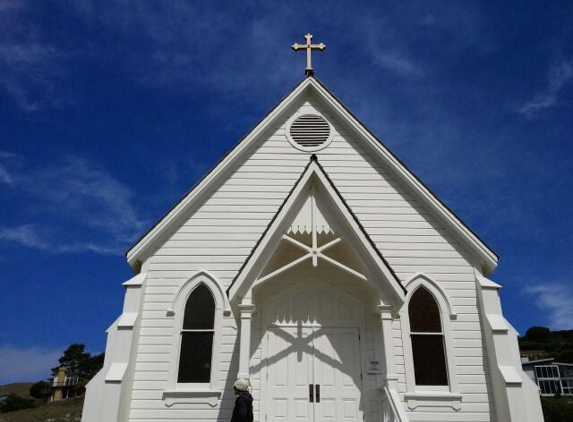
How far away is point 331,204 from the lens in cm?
941

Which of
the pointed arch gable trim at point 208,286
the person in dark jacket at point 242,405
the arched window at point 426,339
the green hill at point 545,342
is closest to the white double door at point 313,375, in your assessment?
the pointed arch gable trim at point 208,286

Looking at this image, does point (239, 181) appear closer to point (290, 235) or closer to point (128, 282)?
point (290, 235)

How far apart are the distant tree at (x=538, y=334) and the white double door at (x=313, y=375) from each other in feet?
404

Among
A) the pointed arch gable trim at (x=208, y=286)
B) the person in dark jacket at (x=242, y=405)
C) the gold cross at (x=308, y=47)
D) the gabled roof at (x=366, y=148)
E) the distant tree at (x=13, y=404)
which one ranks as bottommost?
the person in dark jacket at (x=242, y=405)

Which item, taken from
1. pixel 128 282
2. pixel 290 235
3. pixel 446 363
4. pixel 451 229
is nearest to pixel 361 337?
pixel 446 363

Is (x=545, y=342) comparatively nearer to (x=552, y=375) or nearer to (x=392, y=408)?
(x=552, y=375)

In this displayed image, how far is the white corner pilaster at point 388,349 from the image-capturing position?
843cm

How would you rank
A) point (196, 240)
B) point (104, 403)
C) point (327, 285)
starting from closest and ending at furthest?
point (104, 403) < point (327, 285) < point (196, 240)

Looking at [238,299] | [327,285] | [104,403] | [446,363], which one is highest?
[327,285]

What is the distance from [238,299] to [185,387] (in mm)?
2607

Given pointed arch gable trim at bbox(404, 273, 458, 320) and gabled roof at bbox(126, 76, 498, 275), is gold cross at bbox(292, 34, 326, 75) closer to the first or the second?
gabled roof at bbox(126, 76, 498, 275)

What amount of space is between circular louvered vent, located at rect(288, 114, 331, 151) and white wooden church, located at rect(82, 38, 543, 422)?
484 millimetres

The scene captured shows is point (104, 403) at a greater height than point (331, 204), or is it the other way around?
point (331, 204)

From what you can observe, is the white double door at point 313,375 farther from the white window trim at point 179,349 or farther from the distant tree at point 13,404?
the distant tree at point 13,404
